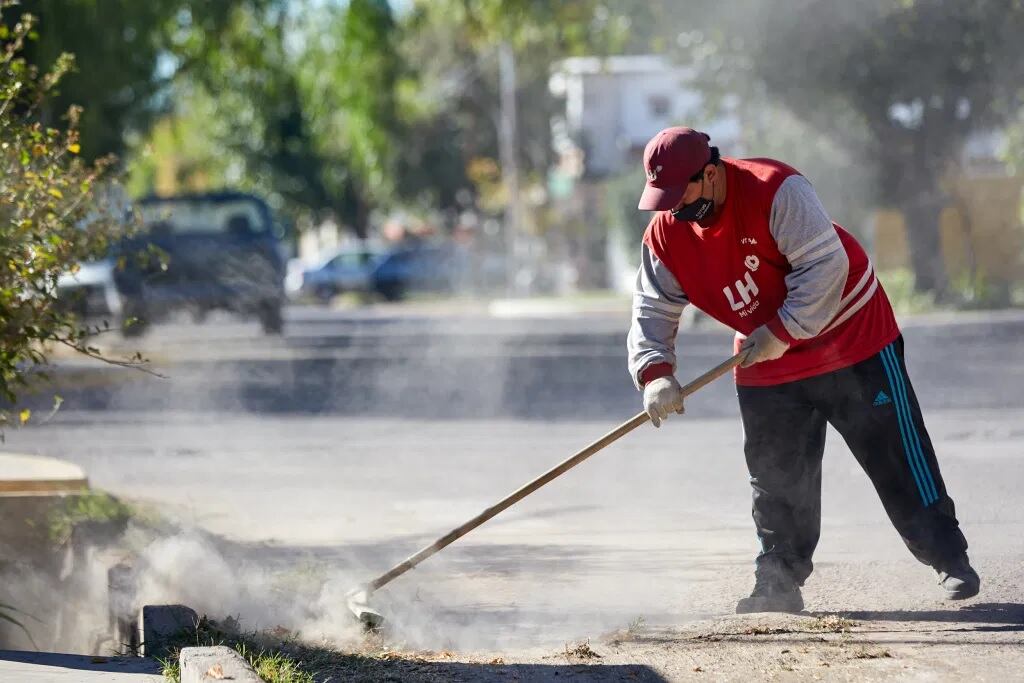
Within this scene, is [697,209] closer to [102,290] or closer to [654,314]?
[654,314]

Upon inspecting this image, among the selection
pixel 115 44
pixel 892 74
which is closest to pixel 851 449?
pixel 115 44

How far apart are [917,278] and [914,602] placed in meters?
18.4

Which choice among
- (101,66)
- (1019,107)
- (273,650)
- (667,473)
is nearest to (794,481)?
(273,650)

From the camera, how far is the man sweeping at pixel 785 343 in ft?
13.9

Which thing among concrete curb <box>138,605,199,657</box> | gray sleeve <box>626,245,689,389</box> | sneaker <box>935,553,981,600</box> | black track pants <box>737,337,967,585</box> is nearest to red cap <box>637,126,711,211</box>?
gray sleeve <box>626,245,689,389</box>

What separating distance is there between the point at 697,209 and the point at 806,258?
13.1 inches

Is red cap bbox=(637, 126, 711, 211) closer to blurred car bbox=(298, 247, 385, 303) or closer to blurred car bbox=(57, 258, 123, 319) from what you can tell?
blurred car bbox=(57, 258, 123, 319)

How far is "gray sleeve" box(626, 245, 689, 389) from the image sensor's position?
4613mm

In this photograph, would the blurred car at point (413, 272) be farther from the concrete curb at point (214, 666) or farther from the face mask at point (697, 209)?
the concrete curb at point (214, 666)

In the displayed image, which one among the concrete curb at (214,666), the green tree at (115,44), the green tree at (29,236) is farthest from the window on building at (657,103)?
the concrete curb at (214,666)

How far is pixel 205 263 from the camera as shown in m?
17.2

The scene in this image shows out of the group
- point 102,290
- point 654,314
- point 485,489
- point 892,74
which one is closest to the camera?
point 654,314

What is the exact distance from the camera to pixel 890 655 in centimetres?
395

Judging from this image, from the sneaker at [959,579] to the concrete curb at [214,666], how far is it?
1984 mm
